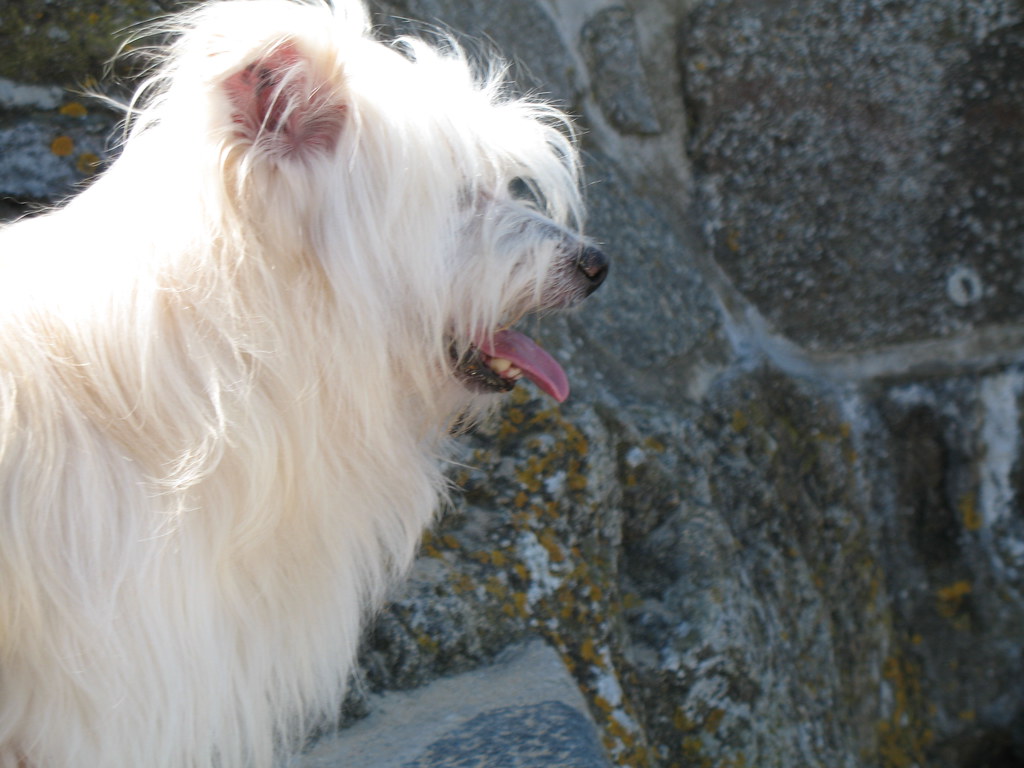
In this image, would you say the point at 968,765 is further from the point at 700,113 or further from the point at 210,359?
the point at 210,359

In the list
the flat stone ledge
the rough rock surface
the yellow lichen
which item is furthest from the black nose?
the yellow lichen

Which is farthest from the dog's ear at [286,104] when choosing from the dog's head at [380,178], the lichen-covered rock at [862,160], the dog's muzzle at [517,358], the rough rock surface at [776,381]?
the lichen-covered rock at [862,160]

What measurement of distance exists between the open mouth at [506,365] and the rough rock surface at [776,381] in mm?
342

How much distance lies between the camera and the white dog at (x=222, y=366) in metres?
1.08

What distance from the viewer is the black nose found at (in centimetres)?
129

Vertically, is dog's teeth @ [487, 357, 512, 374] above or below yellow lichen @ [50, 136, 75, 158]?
below

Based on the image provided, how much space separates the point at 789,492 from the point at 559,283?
104 cm

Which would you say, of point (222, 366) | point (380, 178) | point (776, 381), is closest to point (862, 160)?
point (776, 381)

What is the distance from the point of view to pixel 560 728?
139cm

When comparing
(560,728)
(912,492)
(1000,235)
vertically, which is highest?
(1000,235)

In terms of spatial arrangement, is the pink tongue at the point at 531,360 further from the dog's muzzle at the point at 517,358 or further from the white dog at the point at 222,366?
the white dog at the point at 222,366

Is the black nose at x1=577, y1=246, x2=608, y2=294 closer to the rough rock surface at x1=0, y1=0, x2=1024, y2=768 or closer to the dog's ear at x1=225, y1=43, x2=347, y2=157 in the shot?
the dog's ear at x1=225, y1=43, x2=347, y2=157

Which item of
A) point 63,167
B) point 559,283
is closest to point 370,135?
point 559,283

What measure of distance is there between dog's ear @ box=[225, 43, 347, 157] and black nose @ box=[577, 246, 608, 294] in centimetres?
34
